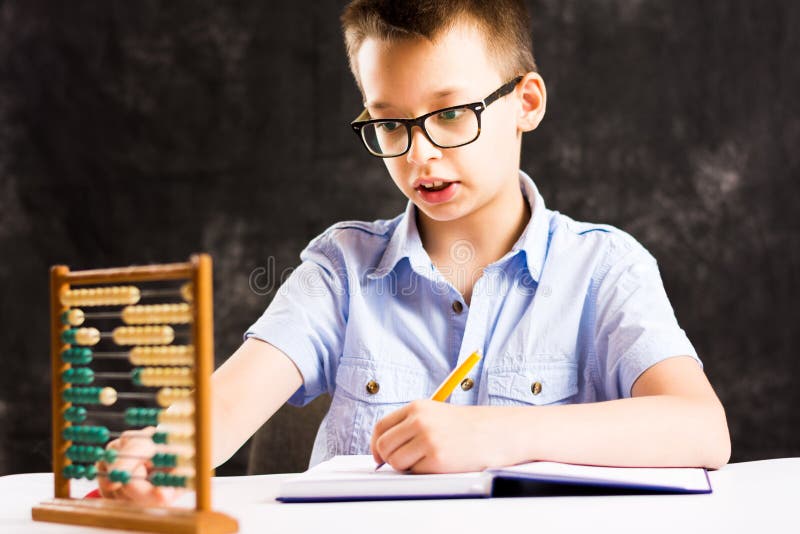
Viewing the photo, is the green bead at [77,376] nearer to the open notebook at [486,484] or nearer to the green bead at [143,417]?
the green bead at [143,417]

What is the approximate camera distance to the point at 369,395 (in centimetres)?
161

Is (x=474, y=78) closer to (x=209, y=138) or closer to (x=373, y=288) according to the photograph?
(x=373, y=288)

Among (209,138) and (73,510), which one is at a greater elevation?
(209,138)

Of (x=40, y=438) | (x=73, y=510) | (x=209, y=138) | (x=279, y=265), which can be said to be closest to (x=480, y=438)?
(x=73, y=510)

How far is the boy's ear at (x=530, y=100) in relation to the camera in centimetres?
172

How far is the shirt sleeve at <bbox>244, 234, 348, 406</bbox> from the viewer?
1590mm

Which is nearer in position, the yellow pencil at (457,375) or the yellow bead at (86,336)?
the yellow bead at (86,336)

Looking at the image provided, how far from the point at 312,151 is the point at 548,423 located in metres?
1.74

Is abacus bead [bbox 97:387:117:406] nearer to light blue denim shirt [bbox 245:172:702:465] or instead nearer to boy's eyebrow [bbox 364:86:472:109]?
light blue denim shirt [bbox 245:172:702:465]

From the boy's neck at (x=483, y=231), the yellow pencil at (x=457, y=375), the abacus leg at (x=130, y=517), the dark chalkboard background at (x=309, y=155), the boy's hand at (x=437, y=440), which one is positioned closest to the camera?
the abacus leg at (x=130, y=517)

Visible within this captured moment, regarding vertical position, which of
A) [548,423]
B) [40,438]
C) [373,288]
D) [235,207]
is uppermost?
[235,207]

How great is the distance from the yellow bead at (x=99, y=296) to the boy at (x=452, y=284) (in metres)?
0.44

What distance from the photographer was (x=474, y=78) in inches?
62.0

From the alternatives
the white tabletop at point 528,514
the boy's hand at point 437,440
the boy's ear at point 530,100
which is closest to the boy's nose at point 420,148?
the boy's ear at point 530,100
